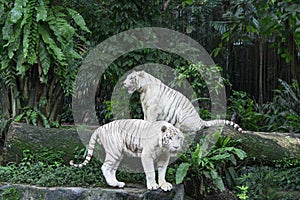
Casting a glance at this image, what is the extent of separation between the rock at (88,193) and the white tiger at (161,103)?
932 mm

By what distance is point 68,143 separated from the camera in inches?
220

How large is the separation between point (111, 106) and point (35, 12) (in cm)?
216

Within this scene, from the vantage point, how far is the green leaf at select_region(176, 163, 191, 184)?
473 centimetres

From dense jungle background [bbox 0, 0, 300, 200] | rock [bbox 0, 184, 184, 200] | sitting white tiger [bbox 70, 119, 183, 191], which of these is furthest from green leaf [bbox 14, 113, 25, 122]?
sitting white tiger [bbox 70, 119, 183, 191]

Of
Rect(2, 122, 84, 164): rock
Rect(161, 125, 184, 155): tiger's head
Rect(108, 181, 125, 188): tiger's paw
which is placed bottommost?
Rect(108, 181, 125, 188): tiger's paw

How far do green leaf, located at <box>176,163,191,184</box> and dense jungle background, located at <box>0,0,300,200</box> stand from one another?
0.01m

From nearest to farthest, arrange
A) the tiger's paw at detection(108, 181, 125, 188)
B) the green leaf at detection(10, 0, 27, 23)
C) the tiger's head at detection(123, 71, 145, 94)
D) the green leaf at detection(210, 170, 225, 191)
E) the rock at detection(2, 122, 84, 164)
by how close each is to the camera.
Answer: the tiger's paw at detection(108, 181, 125, 188)
the green leaf at detection(210, 170, 225, 191)
the tiger's head at detection(123, 71, 145, 94)
the rock at detection(2, 122, 84, 164)
the green leaf at detection(10, 0, 27, 23)

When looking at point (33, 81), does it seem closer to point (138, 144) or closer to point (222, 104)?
point (138, 144)

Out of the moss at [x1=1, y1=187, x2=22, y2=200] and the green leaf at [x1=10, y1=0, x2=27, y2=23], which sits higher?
the green leaf at [x1=10, y1=0, x2=27, y2=23]

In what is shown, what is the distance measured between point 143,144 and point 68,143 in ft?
5.01

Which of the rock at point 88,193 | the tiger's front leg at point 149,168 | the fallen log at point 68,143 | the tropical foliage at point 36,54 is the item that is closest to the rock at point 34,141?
the fallen log at point 68,143

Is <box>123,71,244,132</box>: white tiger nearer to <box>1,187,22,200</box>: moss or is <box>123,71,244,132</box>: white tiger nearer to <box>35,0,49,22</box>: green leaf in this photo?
<box>35,0,49,22</box>: green leaf

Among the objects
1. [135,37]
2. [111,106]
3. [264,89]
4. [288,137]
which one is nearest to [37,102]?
[111,106]

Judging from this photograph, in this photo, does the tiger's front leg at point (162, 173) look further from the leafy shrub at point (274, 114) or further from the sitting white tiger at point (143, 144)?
the leafy shrub at point (274, 114)
